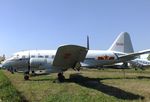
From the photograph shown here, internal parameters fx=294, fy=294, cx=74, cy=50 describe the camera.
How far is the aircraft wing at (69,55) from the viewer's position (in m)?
22.9

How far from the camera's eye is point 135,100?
51.8 ft

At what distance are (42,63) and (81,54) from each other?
15.5ft

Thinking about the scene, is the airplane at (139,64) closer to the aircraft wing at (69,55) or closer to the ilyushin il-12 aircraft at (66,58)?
the ilyushin il-12 aircraft at (66,58)

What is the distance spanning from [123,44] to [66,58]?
11623 millimetres

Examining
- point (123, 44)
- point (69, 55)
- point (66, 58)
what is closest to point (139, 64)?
point (123, 44)

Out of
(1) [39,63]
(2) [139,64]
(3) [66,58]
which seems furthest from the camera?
(2) [139,64]

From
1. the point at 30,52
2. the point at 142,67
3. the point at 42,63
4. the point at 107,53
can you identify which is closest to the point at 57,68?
the point at 42,63

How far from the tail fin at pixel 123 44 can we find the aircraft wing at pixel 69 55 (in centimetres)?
940

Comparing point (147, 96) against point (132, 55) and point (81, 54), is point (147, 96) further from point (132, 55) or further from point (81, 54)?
point (132, 55)

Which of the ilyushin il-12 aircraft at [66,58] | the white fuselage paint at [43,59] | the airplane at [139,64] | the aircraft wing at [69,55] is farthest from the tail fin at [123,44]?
the airplane at [139,64]

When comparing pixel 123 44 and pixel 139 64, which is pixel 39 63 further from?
pixel 139 64

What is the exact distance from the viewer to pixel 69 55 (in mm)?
24281

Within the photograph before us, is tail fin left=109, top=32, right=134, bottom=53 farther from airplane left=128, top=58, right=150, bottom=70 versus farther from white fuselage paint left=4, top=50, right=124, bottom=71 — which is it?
airplane left=128, top=58, right=150, bottom=70

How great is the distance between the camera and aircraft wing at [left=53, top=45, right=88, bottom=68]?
2295cm
